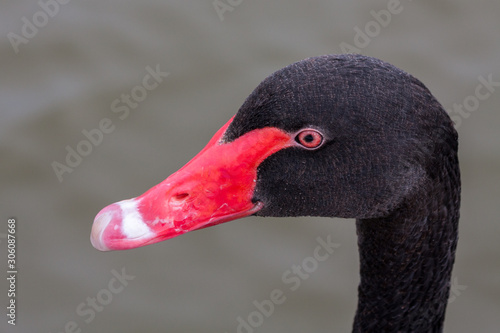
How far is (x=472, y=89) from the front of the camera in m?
6.18

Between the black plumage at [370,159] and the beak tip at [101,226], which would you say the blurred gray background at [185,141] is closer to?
the black plumage at [370,159]

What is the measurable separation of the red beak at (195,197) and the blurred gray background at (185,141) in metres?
2.28

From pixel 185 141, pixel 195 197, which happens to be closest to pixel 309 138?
pixel 195 197

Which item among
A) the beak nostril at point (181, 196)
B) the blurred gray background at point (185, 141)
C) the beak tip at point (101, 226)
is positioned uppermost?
the blurred gray background at point (185, 141)

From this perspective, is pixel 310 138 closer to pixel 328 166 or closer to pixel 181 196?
pixel 328 166

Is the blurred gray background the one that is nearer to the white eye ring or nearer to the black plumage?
the black plumage

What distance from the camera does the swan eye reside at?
299 centimetres

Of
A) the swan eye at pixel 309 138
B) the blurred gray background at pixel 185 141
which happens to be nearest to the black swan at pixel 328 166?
the swan eye at pixel 309 138

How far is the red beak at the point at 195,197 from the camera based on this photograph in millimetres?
3059

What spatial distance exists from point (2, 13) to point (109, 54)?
3.44 feet

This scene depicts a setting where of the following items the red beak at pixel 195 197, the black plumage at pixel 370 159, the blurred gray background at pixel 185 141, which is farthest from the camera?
the blurred gray background at pixel 185 141

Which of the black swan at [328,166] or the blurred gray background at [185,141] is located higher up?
the blurred gray background at [185,141]

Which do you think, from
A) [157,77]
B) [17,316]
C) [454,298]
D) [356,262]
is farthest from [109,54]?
[454,298]

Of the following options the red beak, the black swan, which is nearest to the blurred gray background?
the black swan
